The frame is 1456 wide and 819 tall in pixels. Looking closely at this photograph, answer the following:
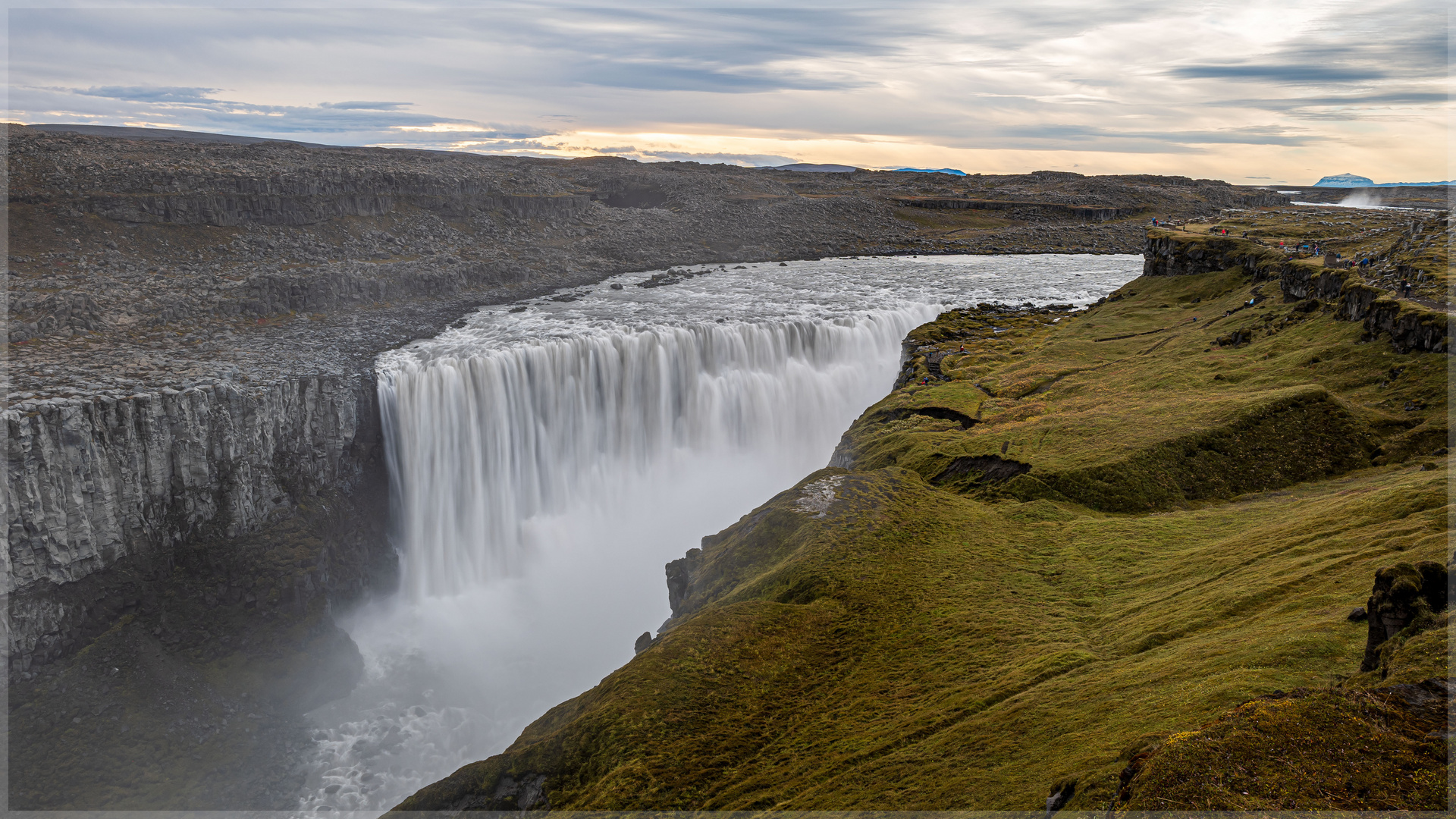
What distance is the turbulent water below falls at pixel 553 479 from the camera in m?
28.0

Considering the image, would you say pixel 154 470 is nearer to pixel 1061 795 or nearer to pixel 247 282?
pixel 247 282

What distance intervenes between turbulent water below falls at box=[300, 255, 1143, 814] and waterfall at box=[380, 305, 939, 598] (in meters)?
0.10

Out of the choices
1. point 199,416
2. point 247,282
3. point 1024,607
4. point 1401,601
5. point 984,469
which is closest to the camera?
point 1401,601

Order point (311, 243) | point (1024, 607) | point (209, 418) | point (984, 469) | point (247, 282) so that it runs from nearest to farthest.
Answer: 1. point (1024, 607)
2. point (984, 469)
3. point (209, 418)
4. point (247, 282)
5. point (311, 243)

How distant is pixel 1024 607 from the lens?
15.5 meters

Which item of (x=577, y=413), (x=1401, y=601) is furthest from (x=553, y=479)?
(x=1401, y=601)

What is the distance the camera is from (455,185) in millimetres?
80750

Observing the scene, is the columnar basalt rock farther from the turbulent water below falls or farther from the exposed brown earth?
the turbulent water below falls

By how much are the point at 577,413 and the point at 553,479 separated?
3981mm

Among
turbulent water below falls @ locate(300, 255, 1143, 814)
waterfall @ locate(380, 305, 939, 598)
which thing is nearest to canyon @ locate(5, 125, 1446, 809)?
turbulent water below falls @ locate(300, 255, 1143, 814)

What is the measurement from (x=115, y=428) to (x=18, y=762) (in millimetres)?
10764

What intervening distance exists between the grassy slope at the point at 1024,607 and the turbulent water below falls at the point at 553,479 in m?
13.3

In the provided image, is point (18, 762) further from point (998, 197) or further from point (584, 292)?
point (998, 197)

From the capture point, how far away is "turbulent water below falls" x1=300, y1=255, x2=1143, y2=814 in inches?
1103
